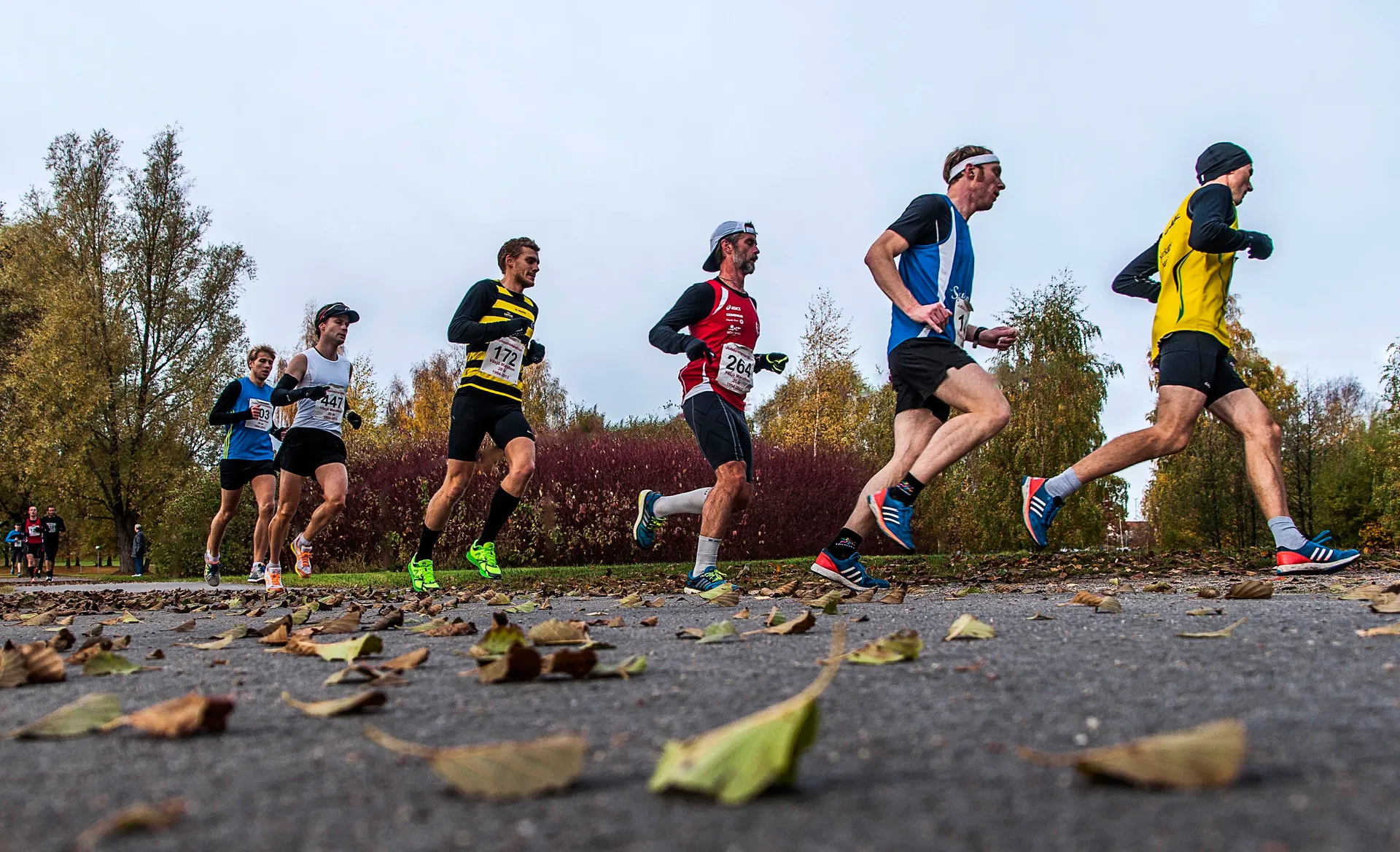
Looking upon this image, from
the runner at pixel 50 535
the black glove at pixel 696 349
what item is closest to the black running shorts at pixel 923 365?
the black glove at pixel 696 349

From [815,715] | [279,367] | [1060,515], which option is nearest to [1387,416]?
[1060,515]

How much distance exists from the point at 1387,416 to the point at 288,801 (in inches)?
1054

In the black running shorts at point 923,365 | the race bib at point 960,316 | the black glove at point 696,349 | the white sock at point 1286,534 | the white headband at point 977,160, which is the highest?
the white headband at point 977,160

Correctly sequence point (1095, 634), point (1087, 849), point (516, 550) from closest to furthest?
point (1087, 849) < point (1095, 634) < point (516, 550)

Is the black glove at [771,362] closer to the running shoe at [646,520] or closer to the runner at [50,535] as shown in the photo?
the running shoe at [646,520]

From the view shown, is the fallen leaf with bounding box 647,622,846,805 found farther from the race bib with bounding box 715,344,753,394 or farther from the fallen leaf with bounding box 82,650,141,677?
the race bib with bounding box 715,344,753,394

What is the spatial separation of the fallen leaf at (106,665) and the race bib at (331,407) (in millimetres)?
5717

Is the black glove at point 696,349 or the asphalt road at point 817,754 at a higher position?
the black glove at point 696,349

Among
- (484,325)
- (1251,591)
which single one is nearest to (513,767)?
(1251,591)

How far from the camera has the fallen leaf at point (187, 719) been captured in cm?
169

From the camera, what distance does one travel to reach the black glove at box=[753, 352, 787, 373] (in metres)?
6.38

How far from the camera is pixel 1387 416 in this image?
22.6 m

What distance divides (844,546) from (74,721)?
409 cm

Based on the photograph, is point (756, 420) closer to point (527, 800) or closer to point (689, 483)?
point (689, 483)
